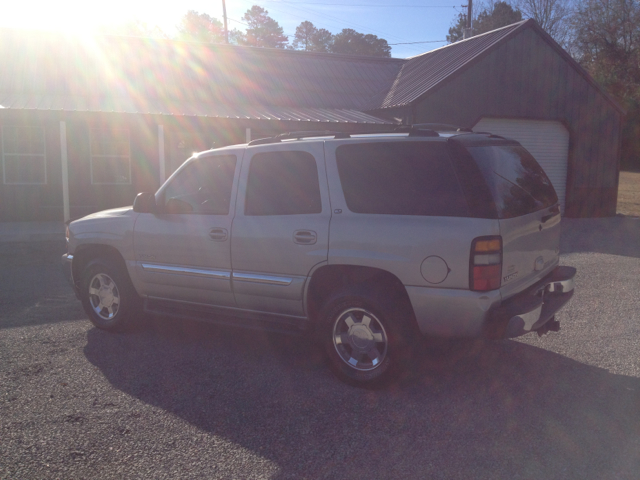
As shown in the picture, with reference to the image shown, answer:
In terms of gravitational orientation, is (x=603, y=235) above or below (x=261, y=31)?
below

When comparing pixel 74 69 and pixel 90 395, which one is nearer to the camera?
pixel 90 395

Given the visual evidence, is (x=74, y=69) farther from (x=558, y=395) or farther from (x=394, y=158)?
(x=558, y=395)

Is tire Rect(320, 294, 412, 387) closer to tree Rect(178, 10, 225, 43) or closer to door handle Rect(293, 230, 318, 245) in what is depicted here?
door handle Rect(293, 230, 318, 245)

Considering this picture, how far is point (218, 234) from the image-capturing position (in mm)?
5074

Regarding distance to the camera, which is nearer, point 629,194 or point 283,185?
point 283,185

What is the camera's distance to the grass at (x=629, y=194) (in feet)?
67.7

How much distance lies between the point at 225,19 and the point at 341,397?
43.0m

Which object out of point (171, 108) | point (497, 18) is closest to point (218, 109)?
point (171, 108)

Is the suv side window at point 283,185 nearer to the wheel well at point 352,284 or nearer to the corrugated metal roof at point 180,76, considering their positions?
the wheel well at point 352,284

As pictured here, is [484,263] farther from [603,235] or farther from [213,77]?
[213,77]

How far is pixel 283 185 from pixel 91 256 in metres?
2.42

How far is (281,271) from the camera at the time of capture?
4.74 m

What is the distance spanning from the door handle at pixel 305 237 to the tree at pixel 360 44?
6181 cm

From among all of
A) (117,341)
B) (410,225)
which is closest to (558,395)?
(410,225)
